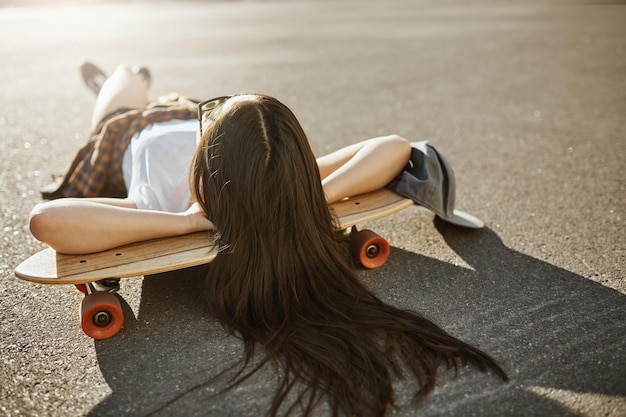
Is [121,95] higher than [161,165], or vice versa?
[121,95]

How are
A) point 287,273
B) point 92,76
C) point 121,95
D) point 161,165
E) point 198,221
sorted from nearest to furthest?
point 287,273, point 198,221, point 161,165, point 121,95, point 92,76

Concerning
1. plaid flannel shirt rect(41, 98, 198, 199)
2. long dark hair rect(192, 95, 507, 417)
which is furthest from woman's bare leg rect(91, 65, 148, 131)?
long dark hair rect(192, 95, 507, 417)

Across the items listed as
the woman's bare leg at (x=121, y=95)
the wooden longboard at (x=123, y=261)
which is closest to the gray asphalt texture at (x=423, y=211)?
the wooden longboard at (x=123, y=261)

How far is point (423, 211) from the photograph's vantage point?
10.7ft

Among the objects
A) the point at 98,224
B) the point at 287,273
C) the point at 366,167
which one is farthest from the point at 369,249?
the point at 98,224

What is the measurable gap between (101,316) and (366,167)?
3.93 ft

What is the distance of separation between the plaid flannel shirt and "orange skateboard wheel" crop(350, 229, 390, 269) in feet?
3.61

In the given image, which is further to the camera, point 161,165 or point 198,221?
point 161,165

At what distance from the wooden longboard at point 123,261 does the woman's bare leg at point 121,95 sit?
1.37 meters

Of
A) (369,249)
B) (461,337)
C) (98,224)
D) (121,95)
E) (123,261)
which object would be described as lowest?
(461,337)

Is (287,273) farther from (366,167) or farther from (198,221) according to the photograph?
(366,167)

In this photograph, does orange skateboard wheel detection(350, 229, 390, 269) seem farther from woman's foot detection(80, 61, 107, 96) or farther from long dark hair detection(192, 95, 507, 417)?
woman's foot detection(80, 61, 107, 96)

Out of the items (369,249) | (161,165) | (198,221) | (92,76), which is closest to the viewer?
(198,221)

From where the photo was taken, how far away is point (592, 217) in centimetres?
315
